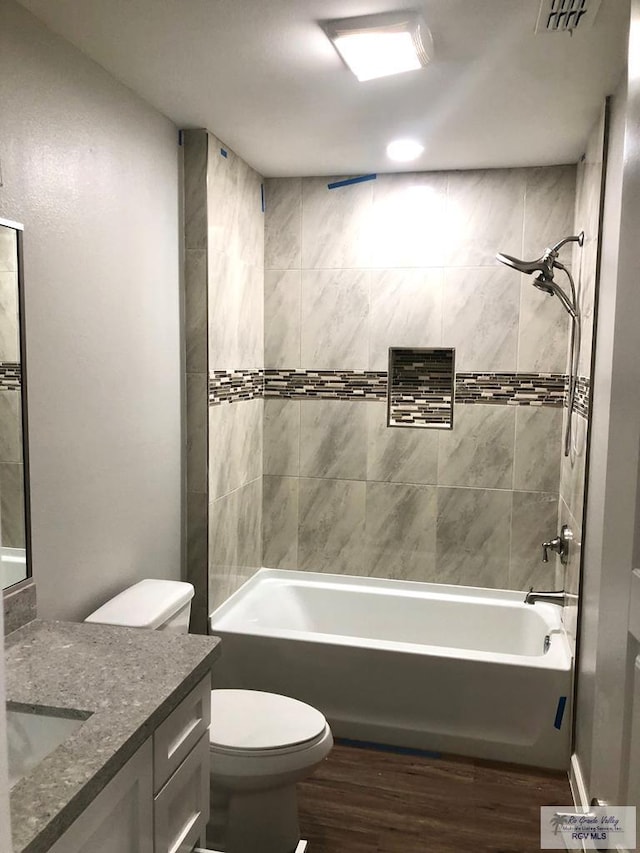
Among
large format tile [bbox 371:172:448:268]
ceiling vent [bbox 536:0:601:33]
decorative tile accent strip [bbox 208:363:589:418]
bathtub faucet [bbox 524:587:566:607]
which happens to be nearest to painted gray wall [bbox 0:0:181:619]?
decorative tile accent strip [bbox 208:363:589:418]

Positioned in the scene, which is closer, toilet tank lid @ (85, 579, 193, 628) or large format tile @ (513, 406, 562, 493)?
toilet tank lid @ (85, 579, 193, 628)

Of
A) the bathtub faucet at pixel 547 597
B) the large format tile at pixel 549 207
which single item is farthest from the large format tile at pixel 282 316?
the bathtub faucet at pixel 547 597

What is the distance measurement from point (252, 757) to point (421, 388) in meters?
2.06

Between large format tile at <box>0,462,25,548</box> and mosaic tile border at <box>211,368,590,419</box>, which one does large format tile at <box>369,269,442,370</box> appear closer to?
mosaic tile border at <box>211,368,590,419</box>

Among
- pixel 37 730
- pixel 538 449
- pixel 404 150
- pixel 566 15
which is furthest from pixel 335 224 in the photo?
pixel 37 730

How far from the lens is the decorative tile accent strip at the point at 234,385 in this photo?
3.09 metres

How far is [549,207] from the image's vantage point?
11.0ft

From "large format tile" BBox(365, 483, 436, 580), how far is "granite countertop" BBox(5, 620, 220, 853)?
188cm

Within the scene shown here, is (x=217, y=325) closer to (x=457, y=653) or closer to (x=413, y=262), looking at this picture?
(x=413, y=262)

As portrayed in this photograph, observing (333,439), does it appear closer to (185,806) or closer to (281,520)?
(281,520)

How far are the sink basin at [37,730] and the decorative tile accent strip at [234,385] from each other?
1683mm

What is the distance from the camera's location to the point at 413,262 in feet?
11.6

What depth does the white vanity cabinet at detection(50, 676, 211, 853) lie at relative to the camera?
4.38 feet

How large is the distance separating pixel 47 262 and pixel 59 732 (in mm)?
1284
